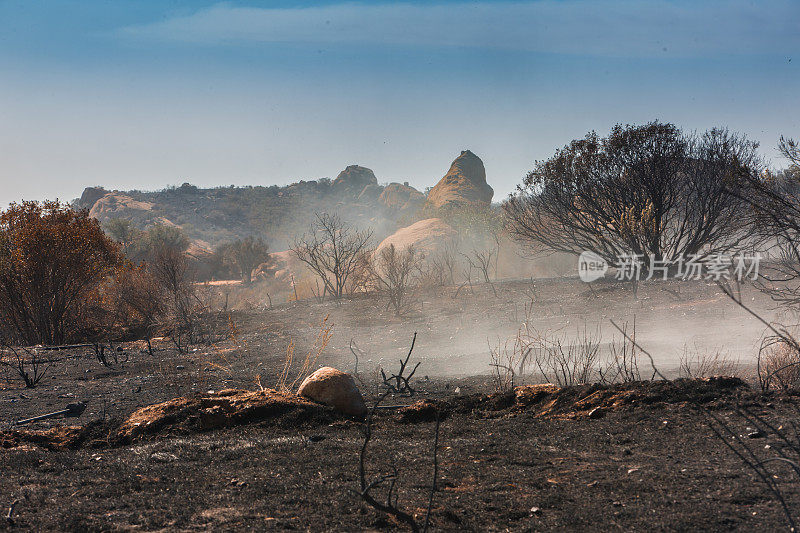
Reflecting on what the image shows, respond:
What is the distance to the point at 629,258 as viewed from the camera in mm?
16891

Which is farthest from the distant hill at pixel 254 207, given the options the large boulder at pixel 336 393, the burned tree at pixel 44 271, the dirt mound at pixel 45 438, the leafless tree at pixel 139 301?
the dirt mound at pixel 45 438

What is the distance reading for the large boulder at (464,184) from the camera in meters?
51.5

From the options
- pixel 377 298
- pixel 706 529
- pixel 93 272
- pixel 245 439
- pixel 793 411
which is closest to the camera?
pixel 706 529

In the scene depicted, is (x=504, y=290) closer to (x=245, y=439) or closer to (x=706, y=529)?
(x=245, y=439)

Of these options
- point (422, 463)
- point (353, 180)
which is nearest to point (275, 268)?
point (422, 463)

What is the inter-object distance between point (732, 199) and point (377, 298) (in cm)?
1037

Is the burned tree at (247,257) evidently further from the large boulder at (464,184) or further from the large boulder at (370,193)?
the large boulder at (370,193)

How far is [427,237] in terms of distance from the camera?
3300cm

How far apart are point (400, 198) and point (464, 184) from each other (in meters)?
28.6

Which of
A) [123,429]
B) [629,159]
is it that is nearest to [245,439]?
[123,429]

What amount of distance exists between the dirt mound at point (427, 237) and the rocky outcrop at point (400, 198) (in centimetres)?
3905

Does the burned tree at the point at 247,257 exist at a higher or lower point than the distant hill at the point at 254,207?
lower

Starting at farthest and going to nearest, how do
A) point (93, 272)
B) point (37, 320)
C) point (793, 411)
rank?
point (93, 272) → point (37, 320) → point (793, 411)

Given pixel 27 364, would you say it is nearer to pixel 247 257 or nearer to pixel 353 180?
pixel 247 257
